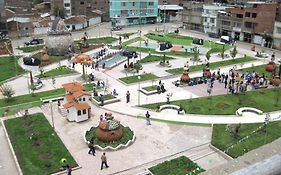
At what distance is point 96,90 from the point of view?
127ft

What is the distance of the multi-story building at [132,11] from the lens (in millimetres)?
84188

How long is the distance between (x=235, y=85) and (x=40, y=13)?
204ft

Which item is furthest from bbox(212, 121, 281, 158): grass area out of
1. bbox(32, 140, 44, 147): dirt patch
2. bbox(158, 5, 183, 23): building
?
Answer: bbox(158, 5, 183, 23): building

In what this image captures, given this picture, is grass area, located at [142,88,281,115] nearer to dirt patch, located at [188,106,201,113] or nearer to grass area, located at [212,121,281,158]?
dirt patch, located at [188,106,201,113]

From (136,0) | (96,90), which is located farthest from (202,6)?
(96,90)

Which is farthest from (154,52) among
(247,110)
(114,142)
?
(114,142)

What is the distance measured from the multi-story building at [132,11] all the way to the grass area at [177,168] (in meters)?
65.2

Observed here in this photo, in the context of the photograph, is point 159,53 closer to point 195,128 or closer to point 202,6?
point 202,6

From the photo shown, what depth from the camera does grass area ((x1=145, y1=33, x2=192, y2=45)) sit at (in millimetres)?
66438

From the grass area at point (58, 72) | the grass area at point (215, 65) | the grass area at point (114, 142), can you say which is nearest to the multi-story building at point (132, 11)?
the grass area at point (215, 65)

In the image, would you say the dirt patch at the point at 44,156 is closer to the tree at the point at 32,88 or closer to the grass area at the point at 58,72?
the tree at the point at 32,88

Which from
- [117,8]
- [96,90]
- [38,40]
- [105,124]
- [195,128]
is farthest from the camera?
[117,8]

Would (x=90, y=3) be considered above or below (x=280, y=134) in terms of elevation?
above

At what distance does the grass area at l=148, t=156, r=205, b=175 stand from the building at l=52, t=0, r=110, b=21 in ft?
225
